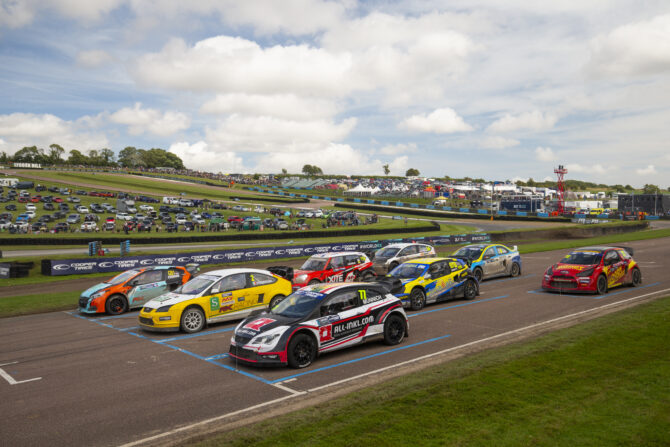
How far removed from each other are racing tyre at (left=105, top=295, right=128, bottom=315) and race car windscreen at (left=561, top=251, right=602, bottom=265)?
51.6 ft

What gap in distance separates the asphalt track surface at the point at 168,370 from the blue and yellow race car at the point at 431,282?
42cm

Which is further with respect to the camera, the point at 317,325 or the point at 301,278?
the point at 301,278

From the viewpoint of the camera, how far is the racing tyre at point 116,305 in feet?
51.0

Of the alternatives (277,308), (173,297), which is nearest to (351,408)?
(277,308)

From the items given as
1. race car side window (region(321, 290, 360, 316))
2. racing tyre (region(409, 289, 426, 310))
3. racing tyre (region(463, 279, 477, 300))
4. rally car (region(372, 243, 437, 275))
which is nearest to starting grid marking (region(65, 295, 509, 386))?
racing tyre (region(409, 289, 426, 310))

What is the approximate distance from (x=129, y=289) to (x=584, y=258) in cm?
1599

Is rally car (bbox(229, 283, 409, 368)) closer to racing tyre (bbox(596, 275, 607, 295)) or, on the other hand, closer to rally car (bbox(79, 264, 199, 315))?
rally car (bbox(79, 264, 199, 315))

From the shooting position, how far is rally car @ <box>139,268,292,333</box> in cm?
1248

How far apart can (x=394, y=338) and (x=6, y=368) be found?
27.3ft

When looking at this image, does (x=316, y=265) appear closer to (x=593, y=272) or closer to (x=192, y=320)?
(x=192, y=320)

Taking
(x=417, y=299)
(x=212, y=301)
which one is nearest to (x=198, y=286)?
(x=212, y=301)

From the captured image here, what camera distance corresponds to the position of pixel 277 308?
10.3 metres

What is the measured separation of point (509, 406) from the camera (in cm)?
672

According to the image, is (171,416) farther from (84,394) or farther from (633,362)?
(633,362)
